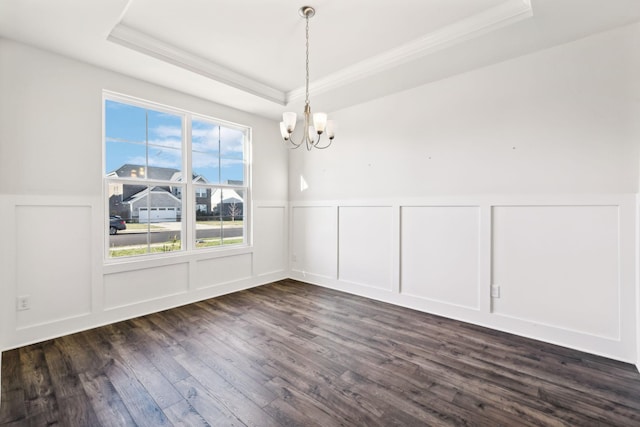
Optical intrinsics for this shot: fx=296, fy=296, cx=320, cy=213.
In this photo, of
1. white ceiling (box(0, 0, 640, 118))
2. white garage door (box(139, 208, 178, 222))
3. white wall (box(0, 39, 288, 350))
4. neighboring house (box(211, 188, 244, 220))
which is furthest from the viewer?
neighboring house (box(211, 188, 244, 220))

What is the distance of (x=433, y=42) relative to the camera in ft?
8.81

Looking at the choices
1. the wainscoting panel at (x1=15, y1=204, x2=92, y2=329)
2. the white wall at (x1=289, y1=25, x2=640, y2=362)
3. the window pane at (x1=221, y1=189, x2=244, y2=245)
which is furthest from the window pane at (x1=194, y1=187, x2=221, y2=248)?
the white wall at (x1=289, y1=25, x2=640, y2=362)

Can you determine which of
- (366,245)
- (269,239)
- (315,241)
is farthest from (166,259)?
(366,245)

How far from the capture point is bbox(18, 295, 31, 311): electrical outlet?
257 cm

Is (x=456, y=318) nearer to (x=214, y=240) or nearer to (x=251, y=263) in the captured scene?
(x=251, y=263)

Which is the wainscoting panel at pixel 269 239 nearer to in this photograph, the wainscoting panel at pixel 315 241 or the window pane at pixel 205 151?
the wainscoting panel at pixel 315 241

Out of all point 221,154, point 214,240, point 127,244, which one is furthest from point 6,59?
point 214,240

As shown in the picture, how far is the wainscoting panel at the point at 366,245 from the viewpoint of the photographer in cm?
380

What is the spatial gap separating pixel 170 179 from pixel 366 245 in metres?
2.63

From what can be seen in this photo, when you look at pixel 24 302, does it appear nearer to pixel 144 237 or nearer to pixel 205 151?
pixel 144 237

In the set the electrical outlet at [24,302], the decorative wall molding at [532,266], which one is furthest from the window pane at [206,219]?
the decorative wall molding at [532,266]

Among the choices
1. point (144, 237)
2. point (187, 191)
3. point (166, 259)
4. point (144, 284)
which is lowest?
point (144, 284)

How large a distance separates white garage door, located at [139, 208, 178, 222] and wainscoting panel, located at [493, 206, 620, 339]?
365 centimetres

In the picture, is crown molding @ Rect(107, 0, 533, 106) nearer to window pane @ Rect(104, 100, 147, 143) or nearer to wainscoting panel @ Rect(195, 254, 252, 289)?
window pane @ Rect(104, 100, 147, 143)
